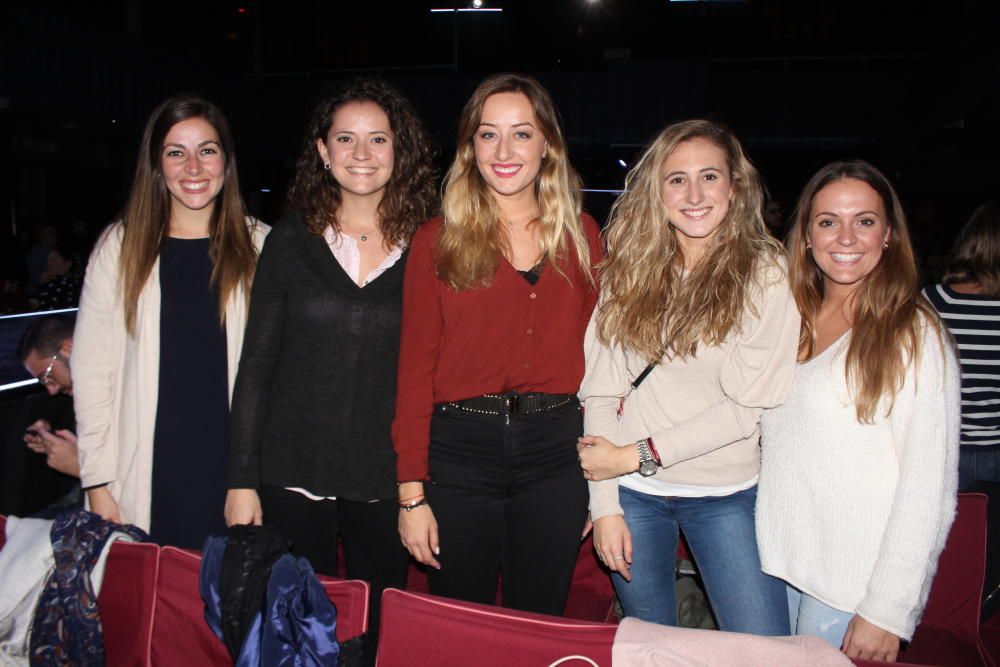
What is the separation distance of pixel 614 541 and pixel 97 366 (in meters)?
1.43

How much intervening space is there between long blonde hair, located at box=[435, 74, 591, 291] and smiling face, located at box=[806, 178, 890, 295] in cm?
59

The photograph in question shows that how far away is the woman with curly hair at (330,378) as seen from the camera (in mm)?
1793

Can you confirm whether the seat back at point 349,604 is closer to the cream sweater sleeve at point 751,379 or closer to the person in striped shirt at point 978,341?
the cream sweater sleeve at point 751,379

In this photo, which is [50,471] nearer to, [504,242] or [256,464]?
[256,464]

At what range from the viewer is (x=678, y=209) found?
1774 millimetres

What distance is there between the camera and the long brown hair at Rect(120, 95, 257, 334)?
1.89 metres

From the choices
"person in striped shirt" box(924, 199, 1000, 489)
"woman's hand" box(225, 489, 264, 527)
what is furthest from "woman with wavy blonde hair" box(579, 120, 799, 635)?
"person in striped shirt" box(924, 199, 1000, 489)

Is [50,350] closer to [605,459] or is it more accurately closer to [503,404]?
[503,404]

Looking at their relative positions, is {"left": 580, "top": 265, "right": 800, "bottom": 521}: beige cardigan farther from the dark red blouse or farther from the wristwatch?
the dark red blouse

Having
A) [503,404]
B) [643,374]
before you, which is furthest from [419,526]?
[643,374]

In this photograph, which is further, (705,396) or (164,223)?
(164,223)

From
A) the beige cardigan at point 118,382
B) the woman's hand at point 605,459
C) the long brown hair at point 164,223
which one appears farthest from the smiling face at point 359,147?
the woman's hand at point 605,459

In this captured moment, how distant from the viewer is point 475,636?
54.1 inches

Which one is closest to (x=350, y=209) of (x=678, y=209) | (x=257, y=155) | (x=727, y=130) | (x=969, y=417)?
(x=678, y=209)
